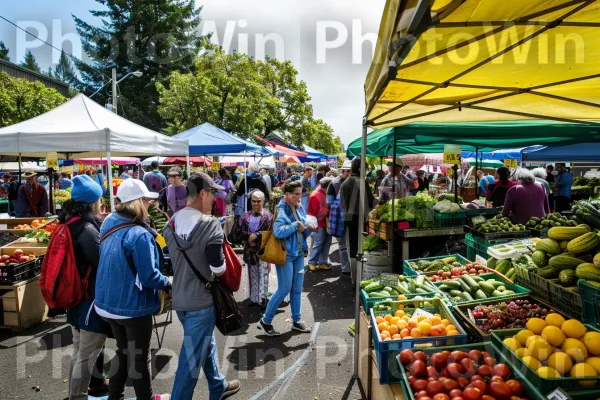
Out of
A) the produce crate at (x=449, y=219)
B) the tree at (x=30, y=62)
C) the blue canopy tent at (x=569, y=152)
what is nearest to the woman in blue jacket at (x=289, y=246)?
the produce crate at (x=449, y=219)

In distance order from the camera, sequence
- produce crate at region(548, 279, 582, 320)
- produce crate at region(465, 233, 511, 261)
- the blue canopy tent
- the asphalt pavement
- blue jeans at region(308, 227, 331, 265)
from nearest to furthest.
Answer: produce crate at region(548, 279, 582, 320), the asphalt pavement, produce crate at region(465, 233, 511, 261), blue jeans at region(308, 227, 331, 265), the blue canopy tent

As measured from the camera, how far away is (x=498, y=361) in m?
2.48

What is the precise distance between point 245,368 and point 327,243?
169 inches

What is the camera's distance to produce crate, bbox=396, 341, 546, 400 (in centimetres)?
209

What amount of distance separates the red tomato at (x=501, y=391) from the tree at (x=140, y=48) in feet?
126

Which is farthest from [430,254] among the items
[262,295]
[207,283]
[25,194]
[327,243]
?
[25,194]

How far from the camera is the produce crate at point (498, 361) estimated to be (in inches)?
82.4

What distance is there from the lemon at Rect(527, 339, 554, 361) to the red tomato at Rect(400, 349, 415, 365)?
684 millimetres

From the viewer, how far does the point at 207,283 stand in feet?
10.0

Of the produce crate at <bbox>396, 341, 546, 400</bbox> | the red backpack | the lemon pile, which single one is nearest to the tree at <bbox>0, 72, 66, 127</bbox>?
the red backpack

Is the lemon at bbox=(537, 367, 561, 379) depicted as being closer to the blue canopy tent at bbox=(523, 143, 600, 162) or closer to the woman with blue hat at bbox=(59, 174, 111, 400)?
the woman with blue hat at bbox=(59, 174, 111, 400)

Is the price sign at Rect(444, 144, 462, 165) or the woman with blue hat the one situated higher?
the price sign at Rect(444, 144, 462, 165)

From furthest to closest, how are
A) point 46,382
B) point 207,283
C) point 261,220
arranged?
point 261,220
point 46,382
point 207,283

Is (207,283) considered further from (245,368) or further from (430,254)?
(430,254)
